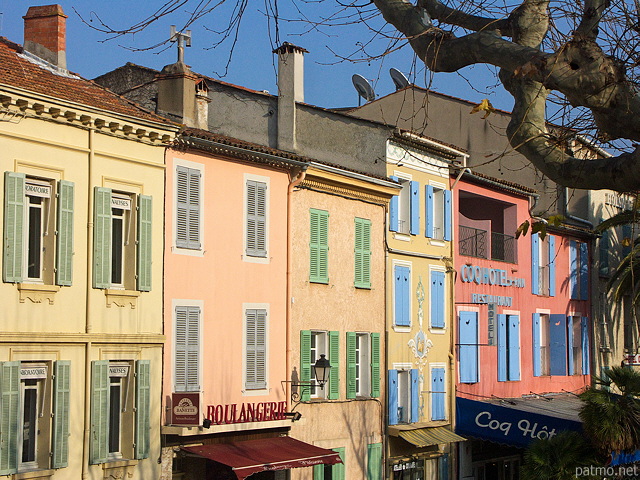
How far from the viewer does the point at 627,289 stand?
36.1m

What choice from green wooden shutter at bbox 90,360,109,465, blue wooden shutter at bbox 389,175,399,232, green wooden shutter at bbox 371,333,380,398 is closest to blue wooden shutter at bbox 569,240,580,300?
blue wooden shutter at bbox 389,175,399,232

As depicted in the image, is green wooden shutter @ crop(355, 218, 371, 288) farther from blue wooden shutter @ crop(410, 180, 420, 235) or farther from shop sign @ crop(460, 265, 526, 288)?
shop sign @ crop(460, 265, 526, 288)

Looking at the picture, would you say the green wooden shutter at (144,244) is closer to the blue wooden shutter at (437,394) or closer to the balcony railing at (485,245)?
the blue wooden shutter at (437,394)

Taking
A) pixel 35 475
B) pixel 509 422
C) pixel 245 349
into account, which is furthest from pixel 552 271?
pixel 35 475

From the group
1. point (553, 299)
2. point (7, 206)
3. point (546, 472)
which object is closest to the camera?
point (7, 206)

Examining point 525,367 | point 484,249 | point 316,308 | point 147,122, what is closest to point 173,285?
point 147,122

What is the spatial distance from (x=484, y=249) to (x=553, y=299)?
180 inches

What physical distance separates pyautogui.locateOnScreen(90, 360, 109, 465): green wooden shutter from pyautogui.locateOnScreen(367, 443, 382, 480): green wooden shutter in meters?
8.63

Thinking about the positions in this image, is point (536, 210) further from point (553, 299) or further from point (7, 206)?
point (7, 206)

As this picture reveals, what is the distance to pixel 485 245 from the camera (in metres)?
32.0

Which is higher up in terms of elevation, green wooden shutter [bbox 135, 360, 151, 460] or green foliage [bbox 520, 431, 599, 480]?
green wooden shutter [bbox 135, 360, 151, 460]

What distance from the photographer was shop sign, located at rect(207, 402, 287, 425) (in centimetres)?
2086

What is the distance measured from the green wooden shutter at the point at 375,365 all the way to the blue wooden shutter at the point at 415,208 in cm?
333

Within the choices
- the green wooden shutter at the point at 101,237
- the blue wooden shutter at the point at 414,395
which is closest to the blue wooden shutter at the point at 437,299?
the blue wooden shutter at the point at 414,395
